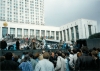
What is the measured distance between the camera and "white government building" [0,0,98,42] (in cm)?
5200

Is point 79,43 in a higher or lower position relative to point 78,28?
lower

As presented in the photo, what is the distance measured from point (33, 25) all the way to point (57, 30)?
14032 millimetres

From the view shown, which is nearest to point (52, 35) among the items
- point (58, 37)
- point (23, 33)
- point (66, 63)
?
point (58, 37)

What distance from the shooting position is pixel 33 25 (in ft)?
192

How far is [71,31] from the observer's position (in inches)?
2319

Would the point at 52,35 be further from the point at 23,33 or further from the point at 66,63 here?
the point at 66,63

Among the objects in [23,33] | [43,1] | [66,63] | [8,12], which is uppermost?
[43,1]

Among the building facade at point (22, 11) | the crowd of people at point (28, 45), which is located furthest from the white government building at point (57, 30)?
the crowd of people at point (28, 45)

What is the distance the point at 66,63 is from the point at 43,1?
82.5 m

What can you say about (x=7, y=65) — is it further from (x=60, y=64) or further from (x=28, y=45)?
(x=28, y=45)

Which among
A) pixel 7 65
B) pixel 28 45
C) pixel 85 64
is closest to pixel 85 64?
pixel 85 64

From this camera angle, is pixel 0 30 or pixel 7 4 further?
pixel 7 4

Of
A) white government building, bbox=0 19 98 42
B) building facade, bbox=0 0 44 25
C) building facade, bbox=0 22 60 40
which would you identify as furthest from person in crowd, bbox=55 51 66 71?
building facade, bbox=0 0 44 25

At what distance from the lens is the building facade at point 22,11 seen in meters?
71.9
